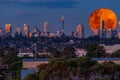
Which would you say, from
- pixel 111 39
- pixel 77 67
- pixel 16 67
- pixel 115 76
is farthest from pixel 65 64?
pixel 111 39

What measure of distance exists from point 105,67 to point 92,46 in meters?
52.3

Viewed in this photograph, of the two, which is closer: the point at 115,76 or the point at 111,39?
the point at 115,76

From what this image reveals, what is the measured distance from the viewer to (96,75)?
2978 centimetres

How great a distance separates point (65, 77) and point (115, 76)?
9.92ft

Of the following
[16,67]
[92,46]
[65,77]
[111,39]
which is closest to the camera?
[65,77]

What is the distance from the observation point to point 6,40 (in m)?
149

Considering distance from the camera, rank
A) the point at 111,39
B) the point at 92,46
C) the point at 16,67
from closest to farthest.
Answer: the point at 16,67 → the point at 92,46 → the point at 111,39

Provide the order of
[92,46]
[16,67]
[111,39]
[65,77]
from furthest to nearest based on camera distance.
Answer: [111,39] < [92,46] < [16,67] < [65,77]

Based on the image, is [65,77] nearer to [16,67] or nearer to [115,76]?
[115,76]

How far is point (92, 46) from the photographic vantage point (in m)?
83.0

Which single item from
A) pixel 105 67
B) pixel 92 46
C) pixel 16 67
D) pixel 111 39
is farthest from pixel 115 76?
pixel 111 39

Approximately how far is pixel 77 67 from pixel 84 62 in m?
0.78

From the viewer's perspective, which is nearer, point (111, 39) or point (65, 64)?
point (65, 64)

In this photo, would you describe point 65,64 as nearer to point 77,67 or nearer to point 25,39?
point 77,67
